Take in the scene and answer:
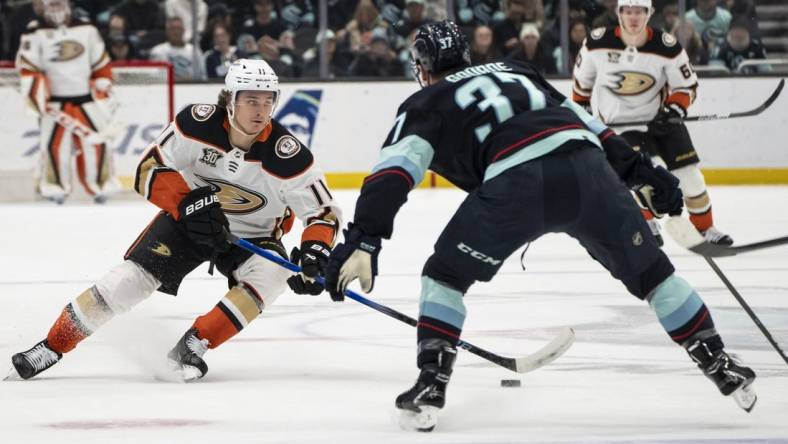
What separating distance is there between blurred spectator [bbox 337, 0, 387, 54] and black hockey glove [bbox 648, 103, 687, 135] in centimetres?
371

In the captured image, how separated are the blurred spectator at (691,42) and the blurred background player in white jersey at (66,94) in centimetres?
385

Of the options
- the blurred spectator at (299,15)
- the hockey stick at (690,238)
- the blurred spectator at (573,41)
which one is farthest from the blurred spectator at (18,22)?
the hockey stick at (690,238)

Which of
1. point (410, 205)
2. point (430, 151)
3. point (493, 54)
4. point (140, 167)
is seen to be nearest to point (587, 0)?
point (493, 54)

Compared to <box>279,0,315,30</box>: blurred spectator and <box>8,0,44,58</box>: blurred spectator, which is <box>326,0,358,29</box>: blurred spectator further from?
<box>8,0,44,58</box>: blurred spectator

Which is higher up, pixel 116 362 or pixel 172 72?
pixel 116 362

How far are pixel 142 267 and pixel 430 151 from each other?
3.63 ft

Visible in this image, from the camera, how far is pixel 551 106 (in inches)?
120

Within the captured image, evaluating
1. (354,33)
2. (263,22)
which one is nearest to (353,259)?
(354,33)

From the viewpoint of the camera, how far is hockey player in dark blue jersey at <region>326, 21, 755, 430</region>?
291 centimetres

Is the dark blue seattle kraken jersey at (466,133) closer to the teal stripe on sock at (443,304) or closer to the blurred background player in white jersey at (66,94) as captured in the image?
the teal stripe on sock at (443,304)

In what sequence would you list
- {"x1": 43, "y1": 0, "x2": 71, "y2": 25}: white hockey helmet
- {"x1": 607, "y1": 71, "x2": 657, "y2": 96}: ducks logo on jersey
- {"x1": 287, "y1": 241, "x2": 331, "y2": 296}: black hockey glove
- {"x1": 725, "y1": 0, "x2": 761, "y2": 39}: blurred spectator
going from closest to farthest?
{"x1": 287, "y1": 241, "x2": 331, "y2": 296}: black hockey glove → {"x1": 607, "y1": 71, "x2": 657, "y2": 96}: ducks logo on jersey → {"x1": 43, "y1": 0, "x2": 71, "y2": 25}: white hockey helmet → {"x1": 725, "y1": 0, "x2": 761, "y2": 39}: blurred spectator

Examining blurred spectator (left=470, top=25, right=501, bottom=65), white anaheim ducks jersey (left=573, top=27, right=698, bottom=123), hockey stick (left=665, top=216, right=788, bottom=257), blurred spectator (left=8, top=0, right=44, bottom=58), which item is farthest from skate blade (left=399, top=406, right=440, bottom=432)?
blurred spectator (left=8, top=0, right=44, bottom=58)

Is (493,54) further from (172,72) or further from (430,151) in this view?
(430,151)

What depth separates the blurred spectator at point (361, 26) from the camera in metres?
10.1
